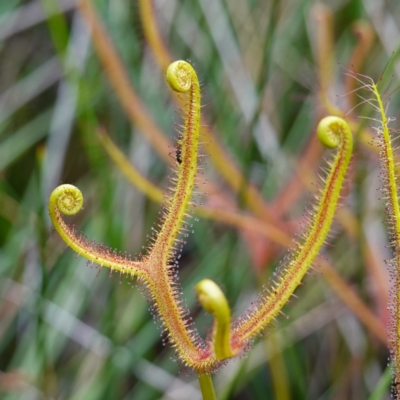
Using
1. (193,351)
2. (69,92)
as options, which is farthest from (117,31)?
(193,351)

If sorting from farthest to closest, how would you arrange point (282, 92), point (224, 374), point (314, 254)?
point (282, 92) → point (224, 374) → point (314, 254)

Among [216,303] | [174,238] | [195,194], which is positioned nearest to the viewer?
[216,303]

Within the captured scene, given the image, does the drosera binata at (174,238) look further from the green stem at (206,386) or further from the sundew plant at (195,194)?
the sundew plant at (195,194)

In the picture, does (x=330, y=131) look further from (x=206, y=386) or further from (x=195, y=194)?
(x=195, y=194)

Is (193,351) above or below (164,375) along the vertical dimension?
above

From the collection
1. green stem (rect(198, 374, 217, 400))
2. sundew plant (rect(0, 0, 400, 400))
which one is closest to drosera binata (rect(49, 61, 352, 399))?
green stem (rect(198, 374, 217, 400))

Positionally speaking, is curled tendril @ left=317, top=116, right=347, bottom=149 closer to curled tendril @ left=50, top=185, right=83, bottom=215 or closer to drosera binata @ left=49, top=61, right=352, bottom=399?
drosera binata @ left=49, top=61, right=352, bottom=399

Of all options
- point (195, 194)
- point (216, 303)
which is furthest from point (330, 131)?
point (195, 194)

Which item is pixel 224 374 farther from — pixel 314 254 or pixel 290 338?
pixel 314 254
